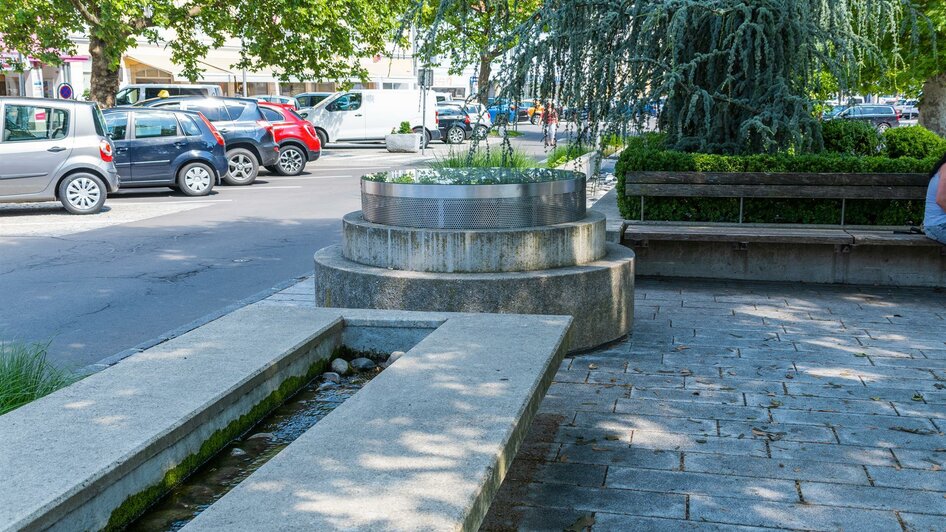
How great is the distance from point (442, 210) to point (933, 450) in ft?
10.9


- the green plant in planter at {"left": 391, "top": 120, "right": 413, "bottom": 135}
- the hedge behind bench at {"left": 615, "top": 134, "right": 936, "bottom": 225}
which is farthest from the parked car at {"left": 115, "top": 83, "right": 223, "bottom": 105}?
the hedge behind bench at {"left": 615, "top": 134, "right": 936, "bottom": 225}

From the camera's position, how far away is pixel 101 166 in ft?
49.5

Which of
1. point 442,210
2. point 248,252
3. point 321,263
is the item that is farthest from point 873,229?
point 248,252

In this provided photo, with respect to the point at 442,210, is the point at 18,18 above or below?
above

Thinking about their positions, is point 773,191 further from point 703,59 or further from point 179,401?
point 179,401

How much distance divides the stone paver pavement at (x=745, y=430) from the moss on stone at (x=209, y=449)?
115cm

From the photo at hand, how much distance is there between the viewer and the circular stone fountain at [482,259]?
21.3 ft

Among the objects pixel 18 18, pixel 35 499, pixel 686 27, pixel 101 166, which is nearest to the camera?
pixel 35 499

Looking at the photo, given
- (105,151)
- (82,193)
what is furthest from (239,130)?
(82,193)

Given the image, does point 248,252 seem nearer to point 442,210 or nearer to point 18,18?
point 442,210

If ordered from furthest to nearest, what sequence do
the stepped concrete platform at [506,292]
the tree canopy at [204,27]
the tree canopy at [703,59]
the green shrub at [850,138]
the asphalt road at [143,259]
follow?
1. the tree canopy at [204,27]
2. the green shrub at [850,138]
3. the tree canopy at [703,59]
4. the asphalt road at [143,259]
5. the stepped concrete platform at [506,292]

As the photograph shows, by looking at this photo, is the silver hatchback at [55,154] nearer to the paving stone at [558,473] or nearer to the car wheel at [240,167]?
the car wheel at [240,167]

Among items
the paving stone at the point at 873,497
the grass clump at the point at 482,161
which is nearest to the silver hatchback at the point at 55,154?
the grass clump at the point at 482,161

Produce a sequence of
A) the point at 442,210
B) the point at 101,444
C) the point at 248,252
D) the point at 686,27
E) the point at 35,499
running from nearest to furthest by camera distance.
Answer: the point at 35,499 < the point at 101,444 < the point at 442,210 < the point at 686,27 < the point at 248,252
